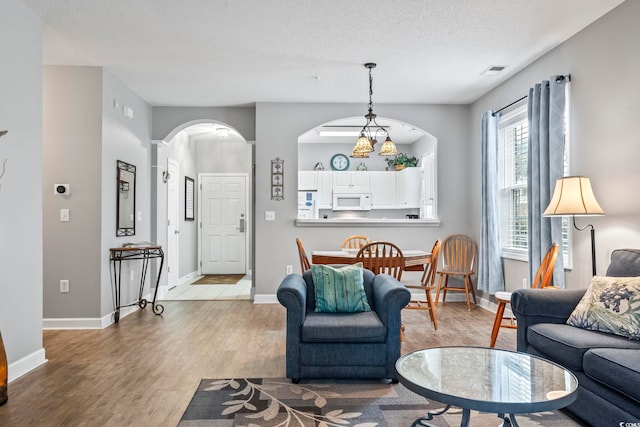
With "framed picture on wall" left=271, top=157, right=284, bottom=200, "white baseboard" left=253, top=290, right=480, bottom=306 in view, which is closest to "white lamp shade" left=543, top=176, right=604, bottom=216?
"white baseboard" left=253, top=290, right=480, bottom=306

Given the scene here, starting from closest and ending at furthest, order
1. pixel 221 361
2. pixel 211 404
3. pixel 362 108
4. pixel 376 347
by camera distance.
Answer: pixel 211 404, pixel 376 347, pixel 221 361, pixel 362 108

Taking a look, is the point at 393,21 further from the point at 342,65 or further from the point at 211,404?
the point at 211,404

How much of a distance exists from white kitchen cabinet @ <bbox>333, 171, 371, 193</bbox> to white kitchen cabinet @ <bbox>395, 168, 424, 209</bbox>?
0.59 meters

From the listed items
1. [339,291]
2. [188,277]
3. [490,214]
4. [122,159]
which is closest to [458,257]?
[490,214]

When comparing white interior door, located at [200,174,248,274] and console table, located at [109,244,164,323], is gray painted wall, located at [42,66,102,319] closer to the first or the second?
console table, located at [109,244,164,323]

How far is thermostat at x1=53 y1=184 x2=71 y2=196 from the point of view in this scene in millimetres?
4465

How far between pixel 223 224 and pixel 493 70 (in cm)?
592

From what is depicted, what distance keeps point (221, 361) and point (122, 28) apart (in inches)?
112

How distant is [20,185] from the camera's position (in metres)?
3.23

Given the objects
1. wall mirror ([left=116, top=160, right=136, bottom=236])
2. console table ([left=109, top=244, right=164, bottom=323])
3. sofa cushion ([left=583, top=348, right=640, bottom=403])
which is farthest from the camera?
wall mirror ([left=116, top=160, right=136, bottom=236])

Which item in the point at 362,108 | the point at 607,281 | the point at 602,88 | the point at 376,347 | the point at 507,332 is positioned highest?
the point at 362,108

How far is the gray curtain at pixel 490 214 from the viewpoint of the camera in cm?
511

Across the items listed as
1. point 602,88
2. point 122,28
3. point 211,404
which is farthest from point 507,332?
point 122,28

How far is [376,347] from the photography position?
2.95 meters
